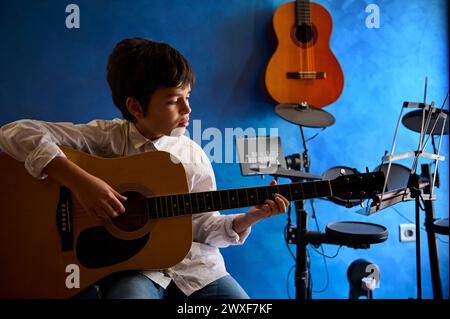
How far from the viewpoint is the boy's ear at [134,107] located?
125 centimetres

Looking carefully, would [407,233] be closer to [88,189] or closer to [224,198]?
[224,198]

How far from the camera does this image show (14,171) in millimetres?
1137

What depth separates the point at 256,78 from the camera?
202 centimetres

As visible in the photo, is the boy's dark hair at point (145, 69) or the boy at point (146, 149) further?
the boy's dark hair at point (145, 69)

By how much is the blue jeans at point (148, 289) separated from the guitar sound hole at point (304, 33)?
1235mm

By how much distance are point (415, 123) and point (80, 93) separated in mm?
1471

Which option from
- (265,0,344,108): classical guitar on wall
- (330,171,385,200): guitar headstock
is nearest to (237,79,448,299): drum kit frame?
(265,0,344,108): classical guitar on wall

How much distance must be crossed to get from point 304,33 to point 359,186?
1031mm

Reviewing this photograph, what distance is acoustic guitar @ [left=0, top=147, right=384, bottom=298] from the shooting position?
1094mm

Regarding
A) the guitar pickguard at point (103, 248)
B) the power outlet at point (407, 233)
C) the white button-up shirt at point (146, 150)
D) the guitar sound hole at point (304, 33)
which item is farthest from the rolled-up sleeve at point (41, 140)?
the power outlet at point (407, 233)

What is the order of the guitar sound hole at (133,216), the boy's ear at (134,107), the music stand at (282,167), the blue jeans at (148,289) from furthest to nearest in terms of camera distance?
1. the music stand at (282,167)
2. the boy's ear at (134,107)
3. the guitar sound hole at (133,216)
4. the blue jeans at (148,289)

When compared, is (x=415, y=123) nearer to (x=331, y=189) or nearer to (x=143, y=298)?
(x=331, y=189)

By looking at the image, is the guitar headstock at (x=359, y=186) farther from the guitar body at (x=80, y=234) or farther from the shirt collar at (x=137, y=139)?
the shirt collar at (x=137, y=139)

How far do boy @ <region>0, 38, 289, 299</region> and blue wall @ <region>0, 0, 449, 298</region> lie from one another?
0.60m
